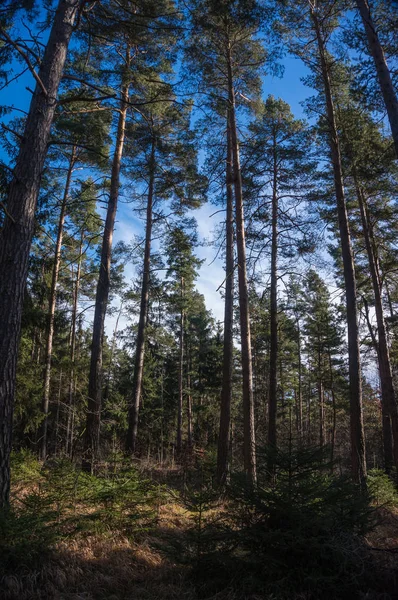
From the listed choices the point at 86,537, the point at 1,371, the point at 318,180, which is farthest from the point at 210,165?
the point at 86,537

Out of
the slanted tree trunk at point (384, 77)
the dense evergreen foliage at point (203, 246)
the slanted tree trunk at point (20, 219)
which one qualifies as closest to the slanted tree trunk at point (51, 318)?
the dense evergreen foliage at point (203, 246)

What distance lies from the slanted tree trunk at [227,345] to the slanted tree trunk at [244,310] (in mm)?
445

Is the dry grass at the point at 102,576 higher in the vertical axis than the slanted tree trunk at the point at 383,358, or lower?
lower

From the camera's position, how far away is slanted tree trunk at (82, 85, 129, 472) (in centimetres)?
830

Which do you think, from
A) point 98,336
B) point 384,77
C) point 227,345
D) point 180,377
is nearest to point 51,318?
point 98,336

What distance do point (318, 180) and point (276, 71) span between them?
14.1ft

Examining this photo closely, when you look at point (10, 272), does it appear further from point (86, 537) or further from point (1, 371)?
point (86, 537)

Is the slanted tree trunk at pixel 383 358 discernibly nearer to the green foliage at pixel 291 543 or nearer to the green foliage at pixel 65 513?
the green foliage at pixel 65 513

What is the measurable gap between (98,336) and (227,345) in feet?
11.5

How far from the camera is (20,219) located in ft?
16.0

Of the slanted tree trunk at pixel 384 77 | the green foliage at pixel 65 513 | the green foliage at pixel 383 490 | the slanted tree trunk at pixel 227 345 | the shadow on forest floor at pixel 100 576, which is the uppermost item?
the slanted tree trunk at pixel 384 77

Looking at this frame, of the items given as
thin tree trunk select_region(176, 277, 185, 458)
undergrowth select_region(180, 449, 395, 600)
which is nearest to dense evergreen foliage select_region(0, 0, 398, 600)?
undergrowth select_region(180, 449, 395, 600)

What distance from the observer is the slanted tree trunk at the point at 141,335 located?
12469 millimetres

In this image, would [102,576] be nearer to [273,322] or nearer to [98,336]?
[98,336]
